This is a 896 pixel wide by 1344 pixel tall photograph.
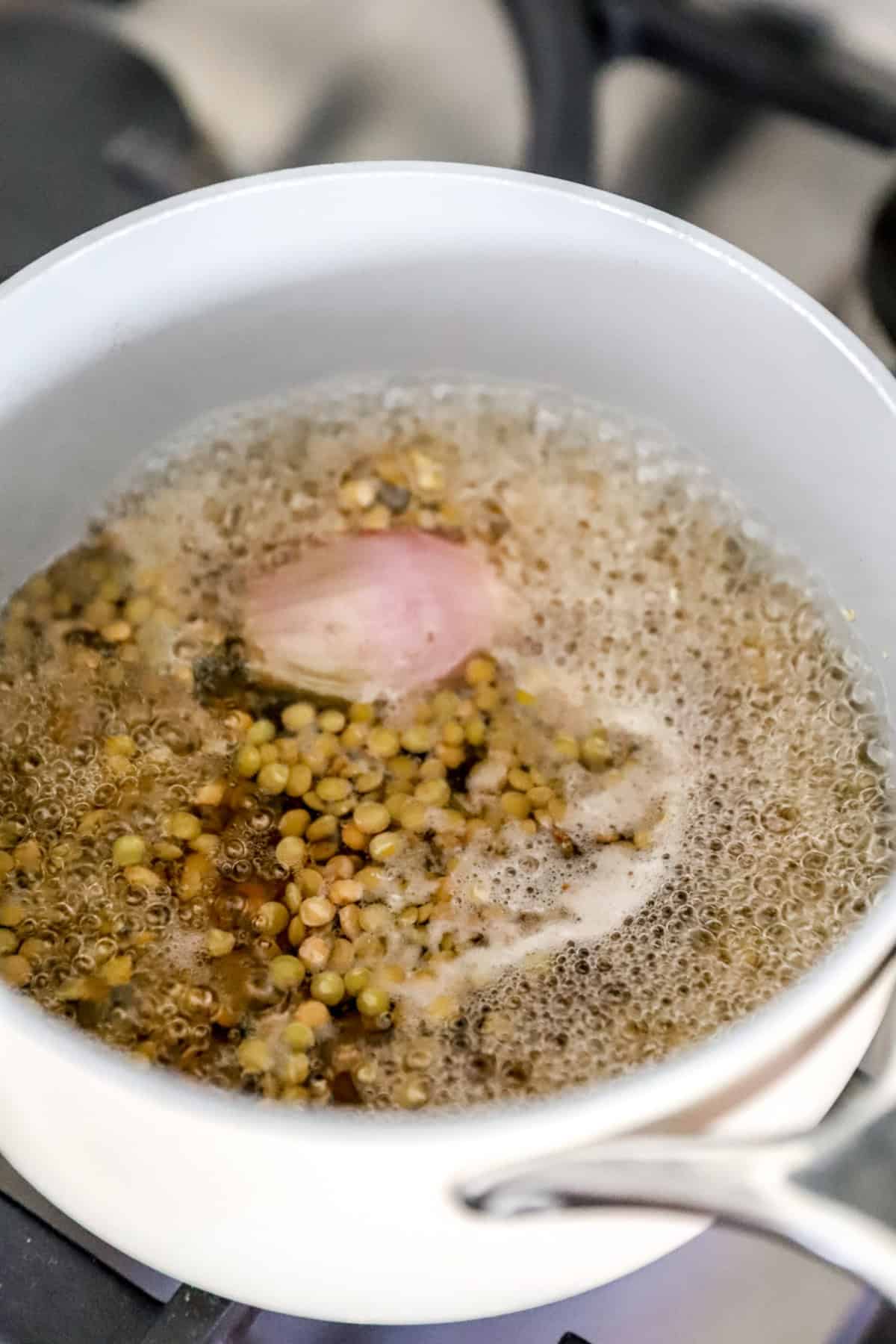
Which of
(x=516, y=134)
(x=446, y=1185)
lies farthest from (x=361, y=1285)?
(x=516, y=134)

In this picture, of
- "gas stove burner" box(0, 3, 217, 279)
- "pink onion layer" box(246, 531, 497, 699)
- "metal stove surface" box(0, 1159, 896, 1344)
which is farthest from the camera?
"gas stove burner" box(0, 3, 217, 279)

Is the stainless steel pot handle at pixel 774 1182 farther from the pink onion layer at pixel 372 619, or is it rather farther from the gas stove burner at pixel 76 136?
the gas stove burner at pixel 76 136

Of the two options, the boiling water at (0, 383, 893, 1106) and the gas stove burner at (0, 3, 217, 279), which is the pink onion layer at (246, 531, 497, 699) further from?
the gas stove burner at (0, 3, 217, 279)

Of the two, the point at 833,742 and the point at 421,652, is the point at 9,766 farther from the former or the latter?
the point at 833,742

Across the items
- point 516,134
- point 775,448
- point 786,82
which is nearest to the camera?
point 775,448

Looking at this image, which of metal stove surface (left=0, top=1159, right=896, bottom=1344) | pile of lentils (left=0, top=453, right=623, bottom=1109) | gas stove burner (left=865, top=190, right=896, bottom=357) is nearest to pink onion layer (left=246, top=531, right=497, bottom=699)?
pile of lentils (left=0, top=453, right=623, bottom=1109)

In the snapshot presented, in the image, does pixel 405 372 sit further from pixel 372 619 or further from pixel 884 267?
pixel 884 267
